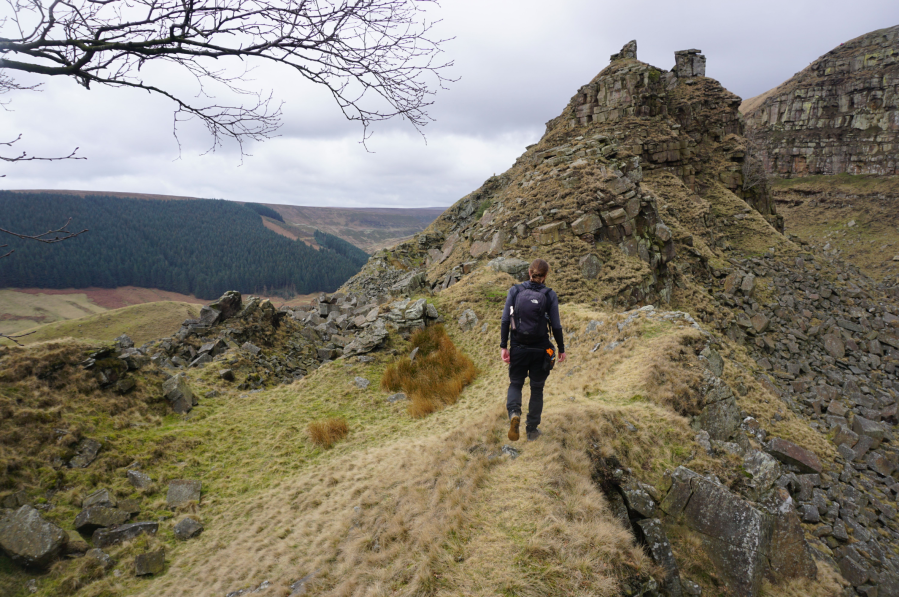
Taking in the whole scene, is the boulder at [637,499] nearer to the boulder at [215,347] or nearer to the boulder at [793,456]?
the boulder at [793,456]

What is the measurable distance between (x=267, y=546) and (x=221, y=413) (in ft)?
20.6

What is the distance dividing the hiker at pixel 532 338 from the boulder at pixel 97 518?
767cm

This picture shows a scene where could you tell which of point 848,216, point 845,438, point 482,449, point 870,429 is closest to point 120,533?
point 482,449

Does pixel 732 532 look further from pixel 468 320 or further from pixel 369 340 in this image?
pixel 369 340

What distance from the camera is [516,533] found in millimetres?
4496

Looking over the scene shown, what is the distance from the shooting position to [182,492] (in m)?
8.05

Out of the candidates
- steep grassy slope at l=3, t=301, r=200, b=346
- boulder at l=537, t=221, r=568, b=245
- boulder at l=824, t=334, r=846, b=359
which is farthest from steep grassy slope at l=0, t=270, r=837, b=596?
steep grassy slope at l=3, t=301, r=200, b=346

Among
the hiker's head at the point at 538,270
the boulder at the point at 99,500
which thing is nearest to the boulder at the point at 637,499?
the hiker's head at the point at 538,270

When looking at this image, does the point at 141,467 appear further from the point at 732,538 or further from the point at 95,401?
the point at 732,538

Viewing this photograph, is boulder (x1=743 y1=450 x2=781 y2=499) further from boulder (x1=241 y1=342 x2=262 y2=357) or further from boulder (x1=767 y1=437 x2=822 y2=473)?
boulder (x1=241 y1=342 x2=262 y2=357)

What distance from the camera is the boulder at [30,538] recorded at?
5.98m

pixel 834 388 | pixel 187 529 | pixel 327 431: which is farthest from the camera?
pixel 834 388

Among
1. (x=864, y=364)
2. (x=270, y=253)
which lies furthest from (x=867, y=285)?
(x=270, y=253)

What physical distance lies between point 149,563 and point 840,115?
78.0 meters
